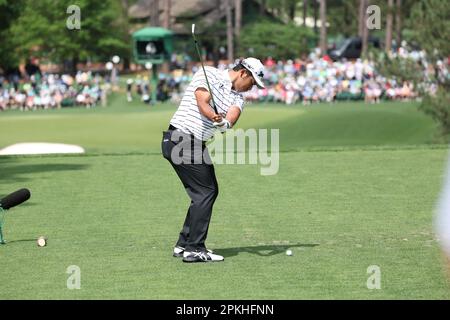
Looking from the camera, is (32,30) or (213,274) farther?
(32,30)

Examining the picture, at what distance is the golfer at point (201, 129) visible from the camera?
1123 cm

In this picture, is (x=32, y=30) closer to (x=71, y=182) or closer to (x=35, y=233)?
(x=71, y=182)

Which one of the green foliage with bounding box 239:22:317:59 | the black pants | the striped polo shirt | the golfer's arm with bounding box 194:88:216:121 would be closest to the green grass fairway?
the black pants

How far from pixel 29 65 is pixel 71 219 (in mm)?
62436

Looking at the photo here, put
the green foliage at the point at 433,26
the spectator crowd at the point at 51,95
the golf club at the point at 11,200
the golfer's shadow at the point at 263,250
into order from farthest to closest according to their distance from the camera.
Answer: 1. the spectator crowd at the point at 51,95
2. the green foliage at the point at 433,26
3. the golf club at the point at 11,200
4. the golfer's shadow at the point at 263,250

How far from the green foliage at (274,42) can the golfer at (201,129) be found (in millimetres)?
67051

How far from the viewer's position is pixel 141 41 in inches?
2360

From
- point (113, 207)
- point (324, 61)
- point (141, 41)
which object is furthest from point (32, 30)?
point (113, 207)

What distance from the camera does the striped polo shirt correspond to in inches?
444

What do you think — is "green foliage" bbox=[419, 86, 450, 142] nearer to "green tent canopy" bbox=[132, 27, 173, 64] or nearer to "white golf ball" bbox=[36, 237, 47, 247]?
"green tent canopy" bbox=[132, 27, 173, 64]

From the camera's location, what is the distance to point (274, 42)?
79938 mm

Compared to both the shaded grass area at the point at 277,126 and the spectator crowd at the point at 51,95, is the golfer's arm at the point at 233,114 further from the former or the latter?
the spectator crowd at the point at 51,95

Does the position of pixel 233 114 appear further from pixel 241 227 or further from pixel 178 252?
pixel 241 227

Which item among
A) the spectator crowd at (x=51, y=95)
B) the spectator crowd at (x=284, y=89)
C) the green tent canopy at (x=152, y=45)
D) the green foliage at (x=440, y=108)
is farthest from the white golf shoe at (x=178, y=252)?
the green tent canopy at (x=152, y=45)
